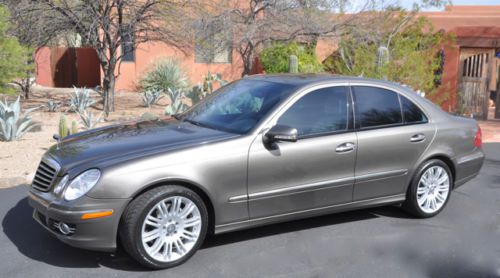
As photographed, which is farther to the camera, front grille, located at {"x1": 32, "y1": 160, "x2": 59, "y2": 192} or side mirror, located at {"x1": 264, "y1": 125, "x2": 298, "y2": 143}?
side mirror, located at {"x1": 264, "y1": 125, "x2": 298, "y2": 143}

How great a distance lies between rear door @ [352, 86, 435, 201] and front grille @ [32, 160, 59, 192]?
9.24 feet

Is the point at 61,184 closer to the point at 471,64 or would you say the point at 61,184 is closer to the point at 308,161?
the point at 308,161

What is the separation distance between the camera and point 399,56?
45.6 feet

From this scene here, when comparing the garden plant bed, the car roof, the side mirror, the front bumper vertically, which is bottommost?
the garden plant bed

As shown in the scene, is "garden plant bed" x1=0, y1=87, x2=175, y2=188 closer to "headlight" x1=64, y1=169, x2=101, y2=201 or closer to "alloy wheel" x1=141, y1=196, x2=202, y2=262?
"headlight" x1=64, y1=169, x2=101, y2=201

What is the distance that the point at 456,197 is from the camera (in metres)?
6.77

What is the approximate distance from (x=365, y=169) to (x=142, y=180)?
7.47 feet

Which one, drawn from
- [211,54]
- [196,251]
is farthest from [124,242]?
[211,54]

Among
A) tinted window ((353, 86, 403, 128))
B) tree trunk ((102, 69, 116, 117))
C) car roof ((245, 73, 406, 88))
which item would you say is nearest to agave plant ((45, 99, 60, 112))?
tree trunk ((102, 69, 116, 117))

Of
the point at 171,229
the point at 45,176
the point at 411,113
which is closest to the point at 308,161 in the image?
the point at 171,229

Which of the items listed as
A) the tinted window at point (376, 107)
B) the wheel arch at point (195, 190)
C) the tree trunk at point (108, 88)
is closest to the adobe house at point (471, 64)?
the tree trunk at point (108, 88)

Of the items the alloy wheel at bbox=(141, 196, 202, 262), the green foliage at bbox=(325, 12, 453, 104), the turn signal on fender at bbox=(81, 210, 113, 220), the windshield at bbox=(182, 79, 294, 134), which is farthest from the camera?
the green foliage at bbox=(325, 12, 453, 104)

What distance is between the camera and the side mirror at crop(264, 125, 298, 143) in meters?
4.57

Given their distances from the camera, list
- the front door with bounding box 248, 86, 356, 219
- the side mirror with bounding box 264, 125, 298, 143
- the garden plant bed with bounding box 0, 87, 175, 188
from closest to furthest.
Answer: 1. the side mirror with bounding box 264, 125, 298, 143
2. the front door with bounding box 248, 86, 356, 219
3. the garden plant bed with bounding box 0, 87, 175, 188
